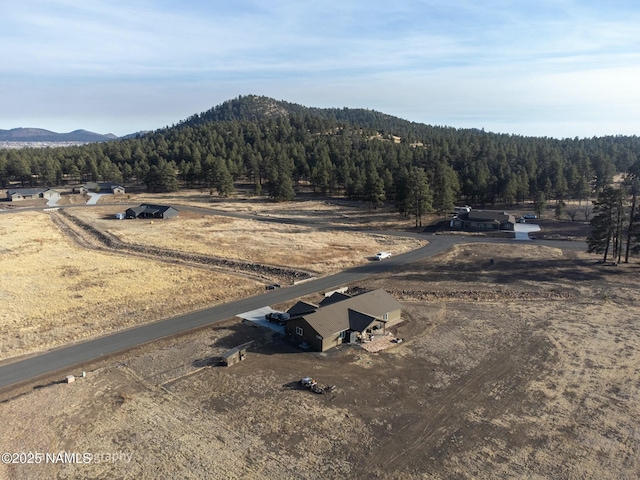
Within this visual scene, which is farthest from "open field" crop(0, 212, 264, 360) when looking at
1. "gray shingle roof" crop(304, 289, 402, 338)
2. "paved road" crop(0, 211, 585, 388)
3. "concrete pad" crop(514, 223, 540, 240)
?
"concrete pad" crop(514, 223, 540, 240)

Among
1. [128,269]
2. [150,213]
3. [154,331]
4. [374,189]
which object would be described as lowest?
[154,331]

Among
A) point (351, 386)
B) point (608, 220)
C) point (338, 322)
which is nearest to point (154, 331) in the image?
point (338, 322)

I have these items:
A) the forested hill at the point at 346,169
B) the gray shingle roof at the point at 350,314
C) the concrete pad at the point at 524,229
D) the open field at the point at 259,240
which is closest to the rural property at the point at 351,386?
the gray shingle roof at the point at 350,314

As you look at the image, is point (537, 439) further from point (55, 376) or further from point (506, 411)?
point (55, 376)

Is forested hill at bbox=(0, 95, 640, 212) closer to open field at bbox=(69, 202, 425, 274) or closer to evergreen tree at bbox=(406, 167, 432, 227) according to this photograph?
evergreen tree at bbox=(406, 167, 432, 227)

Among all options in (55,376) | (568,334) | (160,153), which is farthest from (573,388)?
(160,153)

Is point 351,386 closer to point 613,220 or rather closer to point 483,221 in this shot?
point 613,220

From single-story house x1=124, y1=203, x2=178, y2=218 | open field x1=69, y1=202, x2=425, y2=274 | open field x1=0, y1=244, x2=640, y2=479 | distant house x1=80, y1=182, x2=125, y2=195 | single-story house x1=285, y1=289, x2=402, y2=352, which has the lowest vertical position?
open field x1=0, y1=244, x2=640, y2=479
